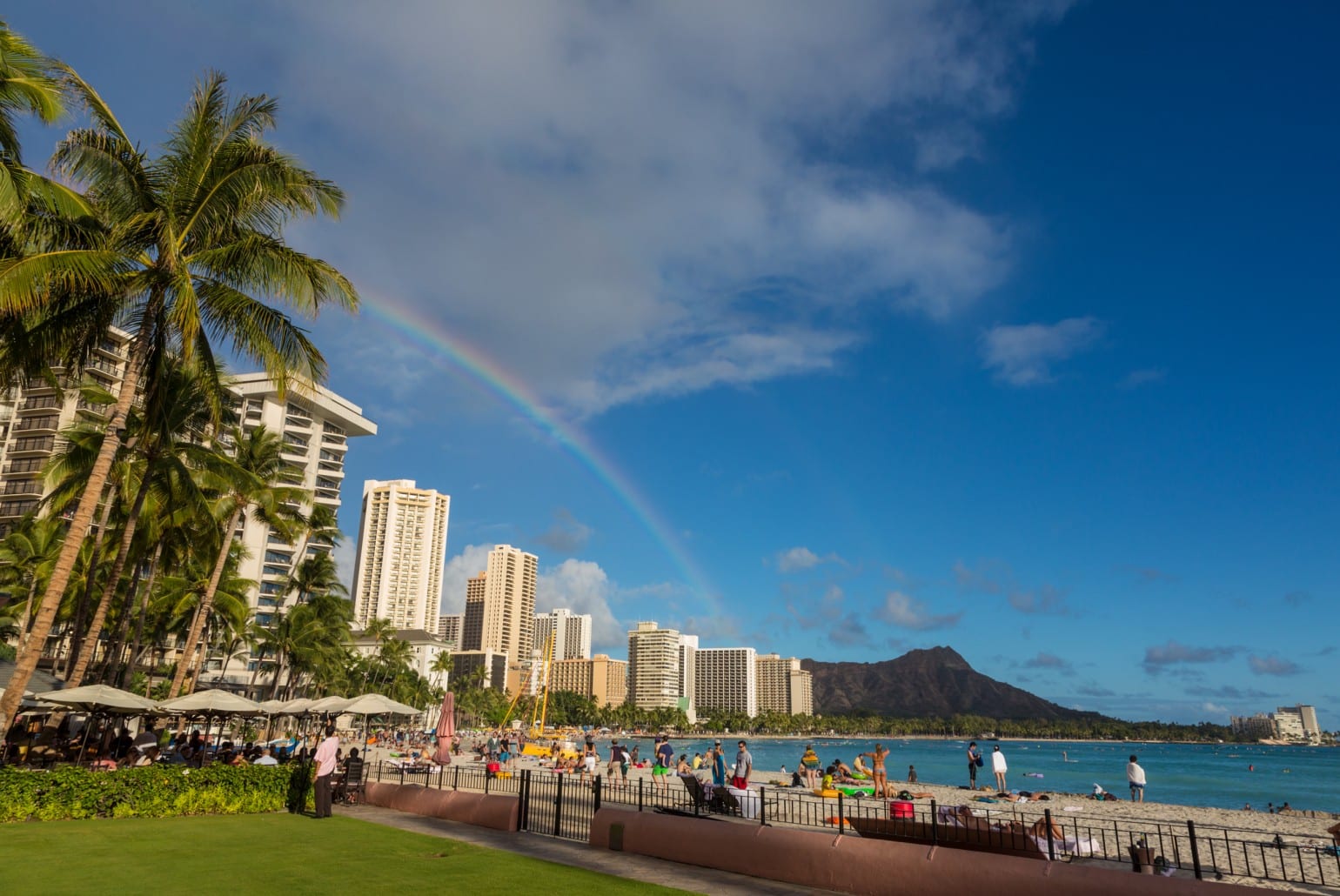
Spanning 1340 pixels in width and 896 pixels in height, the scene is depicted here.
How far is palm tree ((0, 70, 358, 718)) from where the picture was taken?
15094 millimetres

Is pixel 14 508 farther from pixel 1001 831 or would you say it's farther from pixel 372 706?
pixel 1001 831

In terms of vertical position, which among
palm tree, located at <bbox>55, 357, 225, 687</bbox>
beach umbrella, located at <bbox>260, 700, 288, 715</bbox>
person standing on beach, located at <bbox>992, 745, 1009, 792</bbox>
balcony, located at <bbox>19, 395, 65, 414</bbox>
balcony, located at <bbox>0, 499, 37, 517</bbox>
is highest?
balcony, located at <bbox>19, 395, 65, 414</bbox>

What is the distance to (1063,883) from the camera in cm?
864

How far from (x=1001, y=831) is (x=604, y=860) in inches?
223

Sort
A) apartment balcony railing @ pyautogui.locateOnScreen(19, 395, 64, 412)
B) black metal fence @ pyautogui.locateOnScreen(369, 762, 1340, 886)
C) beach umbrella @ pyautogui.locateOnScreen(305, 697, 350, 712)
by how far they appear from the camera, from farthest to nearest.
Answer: apartment balcony railing @ pyautogui.locateOnScreen(19, 395, 64, 412)
beach umbrella @ pyautogui.locateOnScreen(305, 697, 350, 712)
black metal fence @ pyautogui.locateOnScreen(369, 762, 1340, 886)

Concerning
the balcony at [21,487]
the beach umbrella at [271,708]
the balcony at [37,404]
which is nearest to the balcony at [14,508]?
the balcony at [21,487]

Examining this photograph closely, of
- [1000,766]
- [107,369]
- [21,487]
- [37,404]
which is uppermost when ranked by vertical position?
[107,369]

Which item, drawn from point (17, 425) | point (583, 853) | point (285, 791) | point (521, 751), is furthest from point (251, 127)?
point (17, 425)

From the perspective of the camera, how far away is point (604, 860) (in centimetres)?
1225

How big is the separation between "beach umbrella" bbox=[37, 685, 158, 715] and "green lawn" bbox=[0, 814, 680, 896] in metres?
6.20

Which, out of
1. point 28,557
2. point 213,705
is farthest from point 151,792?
point 28,557

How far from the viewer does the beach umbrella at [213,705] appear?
21703 mm

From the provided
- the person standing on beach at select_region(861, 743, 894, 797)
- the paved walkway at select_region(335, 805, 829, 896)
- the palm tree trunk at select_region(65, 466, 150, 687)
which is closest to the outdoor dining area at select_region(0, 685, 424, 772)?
the palm tree trunk at select_region(65, 466, 150, 687)

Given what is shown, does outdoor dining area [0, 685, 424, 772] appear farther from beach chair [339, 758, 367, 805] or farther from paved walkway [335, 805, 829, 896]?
paved walkway [335, 805, 829, 896]
